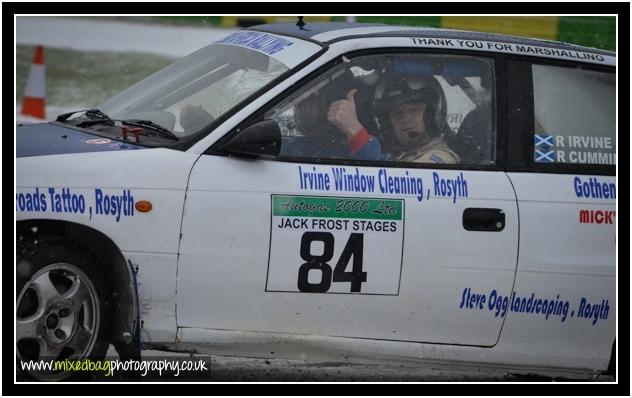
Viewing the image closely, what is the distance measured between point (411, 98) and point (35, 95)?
7211mm

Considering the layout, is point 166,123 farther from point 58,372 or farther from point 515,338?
point 515,338

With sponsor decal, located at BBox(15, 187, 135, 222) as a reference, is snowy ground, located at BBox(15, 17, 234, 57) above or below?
above

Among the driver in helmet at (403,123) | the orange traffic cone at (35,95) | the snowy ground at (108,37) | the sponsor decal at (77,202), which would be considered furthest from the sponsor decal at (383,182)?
the snowy ground at (108,37)

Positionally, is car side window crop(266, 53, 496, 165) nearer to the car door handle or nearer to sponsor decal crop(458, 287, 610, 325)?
the car door handle

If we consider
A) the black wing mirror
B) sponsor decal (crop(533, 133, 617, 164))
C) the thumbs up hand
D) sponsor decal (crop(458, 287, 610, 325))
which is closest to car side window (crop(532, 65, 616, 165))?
sponsor decal (crop(533, 133, 617, 164))

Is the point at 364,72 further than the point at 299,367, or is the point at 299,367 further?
the point at 299,367

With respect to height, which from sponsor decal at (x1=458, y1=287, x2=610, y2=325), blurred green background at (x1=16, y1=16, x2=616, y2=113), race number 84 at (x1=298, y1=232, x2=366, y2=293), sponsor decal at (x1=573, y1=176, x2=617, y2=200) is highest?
blurred green background at (x1=16, y1=16, x2=616, y2=113)

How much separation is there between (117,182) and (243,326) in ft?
2.93

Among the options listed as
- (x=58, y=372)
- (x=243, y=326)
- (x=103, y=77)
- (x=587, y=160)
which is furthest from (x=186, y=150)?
(x=103, y=77)

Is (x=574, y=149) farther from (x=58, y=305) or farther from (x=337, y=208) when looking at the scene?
(x=58, y=305)

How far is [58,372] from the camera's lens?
468cm

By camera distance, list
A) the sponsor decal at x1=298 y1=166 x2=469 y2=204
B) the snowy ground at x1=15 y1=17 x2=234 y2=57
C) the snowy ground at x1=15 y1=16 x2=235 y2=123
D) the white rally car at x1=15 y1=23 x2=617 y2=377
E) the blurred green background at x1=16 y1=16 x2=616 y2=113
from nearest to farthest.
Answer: the white rally car at x1=15 y1=23 x2=617 y2=377
the sponsor decal at x1=298 y1=166 x2=469 y2=204
the blurred green background at x1=16 y1=16 x2=616 y2=113
the snowy ground at x1=15 y1=16 x2=235 y2=123
the snowy ground at x1=15 y1=17 x2=234 y2=57

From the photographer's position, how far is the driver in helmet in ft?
17.0

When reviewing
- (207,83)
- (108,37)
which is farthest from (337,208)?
(108,37)
